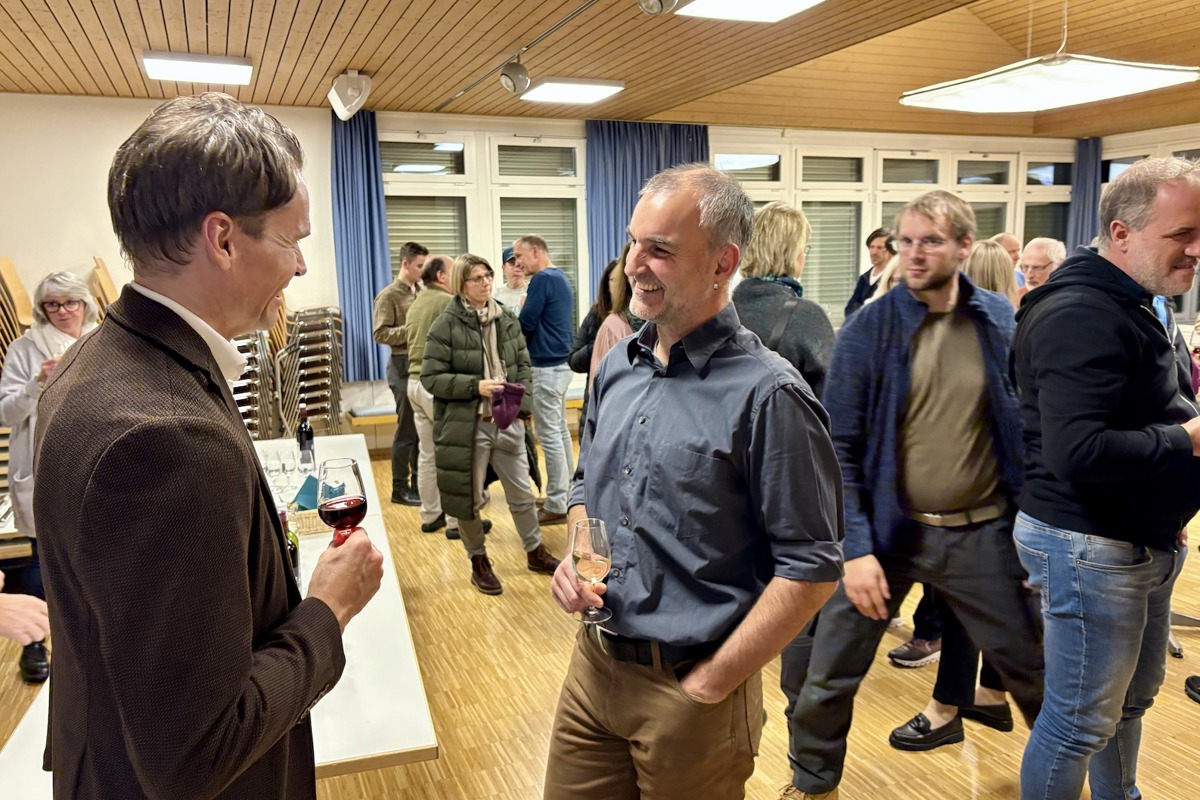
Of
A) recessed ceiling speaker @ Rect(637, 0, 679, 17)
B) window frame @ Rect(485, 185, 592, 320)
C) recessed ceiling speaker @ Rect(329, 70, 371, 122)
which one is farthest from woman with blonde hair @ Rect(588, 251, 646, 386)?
window frame @ Rect(485, 185, 592, 320)

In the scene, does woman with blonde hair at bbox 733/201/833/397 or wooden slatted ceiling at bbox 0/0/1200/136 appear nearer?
woman with blonde hair at bbox 733/201/833/397

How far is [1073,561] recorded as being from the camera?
5.99 ft

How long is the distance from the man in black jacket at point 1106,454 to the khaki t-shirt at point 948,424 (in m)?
0.19

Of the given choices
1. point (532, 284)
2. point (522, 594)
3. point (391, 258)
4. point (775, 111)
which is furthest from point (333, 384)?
point (775, 111)

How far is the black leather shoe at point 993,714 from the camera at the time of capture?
2799 mm

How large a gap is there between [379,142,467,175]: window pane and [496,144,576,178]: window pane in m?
0.41

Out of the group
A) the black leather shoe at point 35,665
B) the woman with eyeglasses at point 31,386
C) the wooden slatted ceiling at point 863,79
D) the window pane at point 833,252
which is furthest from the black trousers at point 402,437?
the window pane at point 833,252

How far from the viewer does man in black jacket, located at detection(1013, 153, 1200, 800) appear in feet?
5.62

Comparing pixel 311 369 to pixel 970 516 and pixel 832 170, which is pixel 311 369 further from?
pixel 832 170

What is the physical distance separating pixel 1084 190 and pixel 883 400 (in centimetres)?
950

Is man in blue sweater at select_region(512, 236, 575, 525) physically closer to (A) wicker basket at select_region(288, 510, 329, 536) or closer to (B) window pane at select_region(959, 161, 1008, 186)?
(A) wicker basket at select_region(288, 510, 329, 536)

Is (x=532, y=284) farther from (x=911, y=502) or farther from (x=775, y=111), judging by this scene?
(x=775, y=111)

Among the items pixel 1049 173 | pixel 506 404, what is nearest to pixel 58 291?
pixel 506 404

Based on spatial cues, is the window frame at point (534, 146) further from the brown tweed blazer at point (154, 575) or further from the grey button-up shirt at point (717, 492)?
the brown tweed blazer at point (154, 575)
